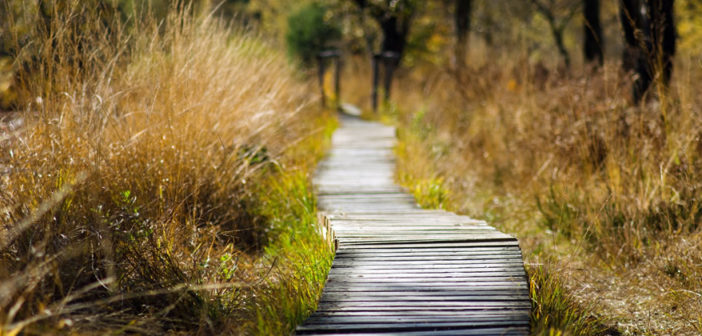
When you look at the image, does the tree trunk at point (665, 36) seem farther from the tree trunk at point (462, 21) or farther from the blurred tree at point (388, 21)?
the blurred tree at point (388, 21)

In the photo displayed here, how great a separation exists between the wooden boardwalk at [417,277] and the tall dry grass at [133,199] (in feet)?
0.90

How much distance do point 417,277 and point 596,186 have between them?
214 centimetres

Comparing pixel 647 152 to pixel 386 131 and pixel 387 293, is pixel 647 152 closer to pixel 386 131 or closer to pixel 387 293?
pixel 387 293

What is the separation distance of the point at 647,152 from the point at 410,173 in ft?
5.67

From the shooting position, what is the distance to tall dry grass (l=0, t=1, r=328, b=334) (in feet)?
7.64

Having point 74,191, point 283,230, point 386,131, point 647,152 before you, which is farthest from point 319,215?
point 386,131

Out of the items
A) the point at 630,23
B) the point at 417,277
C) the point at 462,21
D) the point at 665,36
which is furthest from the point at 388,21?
the point at 417,277

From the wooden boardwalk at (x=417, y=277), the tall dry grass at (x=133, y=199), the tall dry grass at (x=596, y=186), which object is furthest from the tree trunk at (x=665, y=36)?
the tall dry grass at (x=133, y=199)

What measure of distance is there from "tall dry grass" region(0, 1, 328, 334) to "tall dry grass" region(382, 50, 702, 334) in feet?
4.22

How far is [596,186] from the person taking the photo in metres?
4.30

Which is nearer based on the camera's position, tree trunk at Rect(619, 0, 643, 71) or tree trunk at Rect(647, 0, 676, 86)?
tree trunk at Rect(647, 0, 676, 86)

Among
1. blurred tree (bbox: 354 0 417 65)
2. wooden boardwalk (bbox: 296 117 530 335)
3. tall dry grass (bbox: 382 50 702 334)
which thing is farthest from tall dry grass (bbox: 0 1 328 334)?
blurred tree (bbox: 354 0 417 65)

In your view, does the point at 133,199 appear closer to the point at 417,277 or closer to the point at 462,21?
the point at 417,277

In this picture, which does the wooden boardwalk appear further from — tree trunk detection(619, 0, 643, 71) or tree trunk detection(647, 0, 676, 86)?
tree trunk detection(619, 0, 643, 71)
